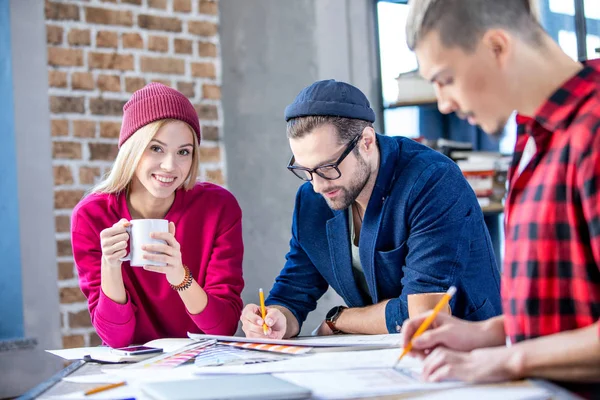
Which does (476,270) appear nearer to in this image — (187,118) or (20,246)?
(187,118)

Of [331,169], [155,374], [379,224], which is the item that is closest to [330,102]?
[331,169]

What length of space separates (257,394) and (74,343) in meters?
2.27

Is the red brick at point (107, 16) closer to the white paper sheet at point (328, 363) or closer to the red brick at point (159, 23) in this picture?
the red brick at point (159, 23)

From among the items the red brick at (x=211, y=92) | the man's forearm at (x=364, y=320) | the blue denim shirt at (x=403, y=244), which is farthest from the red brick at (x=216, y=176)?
the man's forearm at (x=364, y=320)

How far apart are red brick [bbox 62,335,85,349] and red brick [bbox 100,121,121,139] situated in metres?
0.88

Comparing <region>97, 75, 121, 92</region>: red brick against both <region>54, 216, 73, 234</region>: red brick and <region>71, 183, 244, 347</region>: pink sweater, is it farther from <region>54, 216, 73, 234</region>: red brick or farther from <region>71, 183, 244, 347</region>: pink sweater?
<region>71, 183, 244, 347</region>: pink sweater

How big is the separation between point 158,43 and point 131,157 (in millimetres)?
1358

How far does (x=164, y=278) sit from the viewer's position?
6.45 feet

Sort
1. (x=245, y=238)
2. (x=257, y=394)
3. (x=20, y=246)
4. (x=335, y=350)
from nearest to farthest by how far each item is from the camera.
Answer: (x=257, y=394) → (x=335, y=350) → (x=20, y=246) → (x=245, y=238)

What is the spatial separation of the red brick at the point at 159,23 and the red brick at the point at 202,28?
6cm

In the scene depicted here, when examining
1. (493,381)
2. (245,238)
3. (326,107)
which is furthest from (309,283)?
(245,238)

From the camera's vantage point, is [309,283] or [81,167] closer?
[309,283]

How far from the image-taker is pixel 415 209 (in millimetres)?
1808

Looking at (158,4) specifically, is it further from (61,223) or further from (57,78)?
(61,223)
